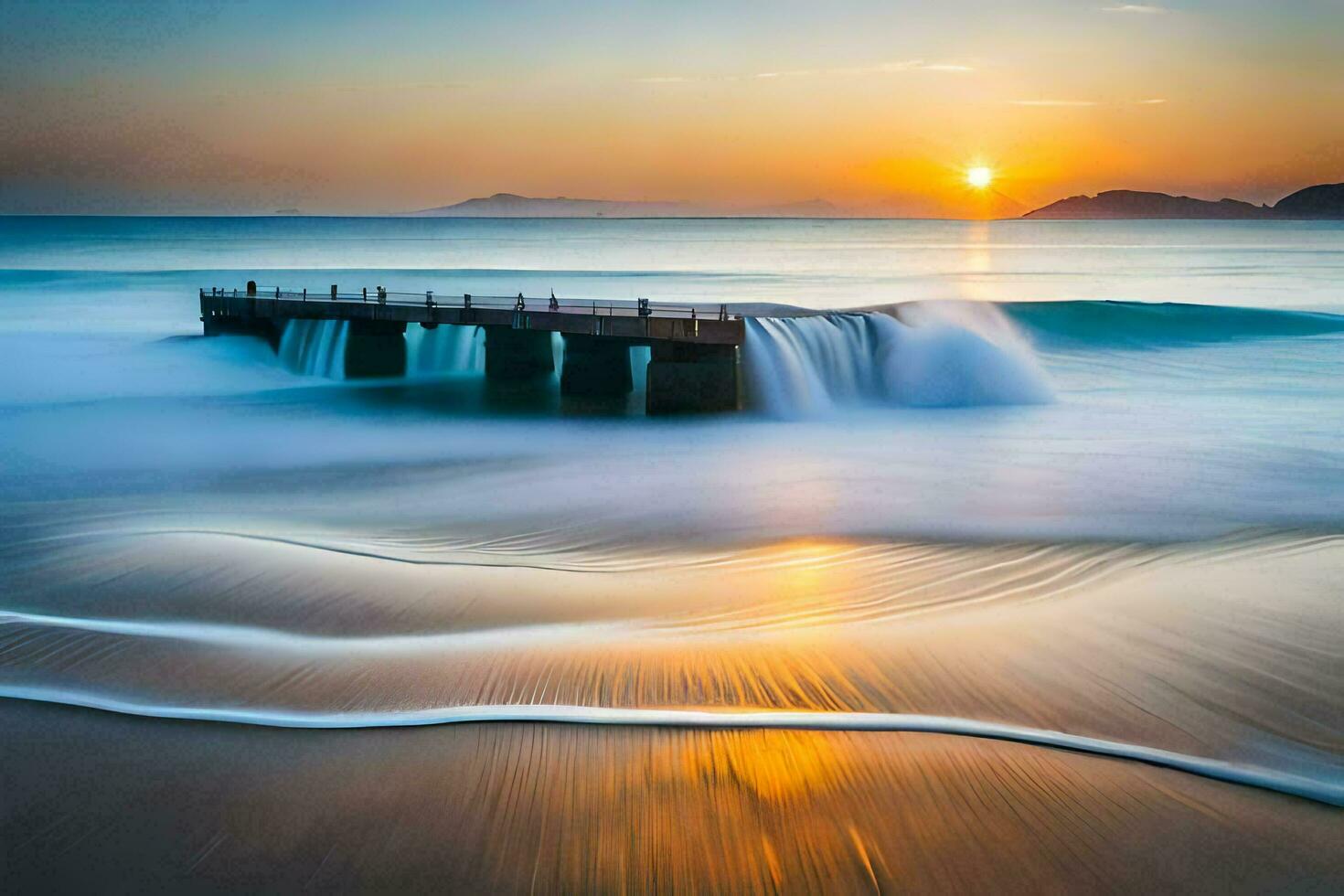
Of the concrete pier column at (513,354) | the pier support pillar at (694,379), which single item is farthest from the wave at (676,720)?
the concrete pier column at (513,354)

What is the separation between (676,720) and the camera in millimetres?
5828

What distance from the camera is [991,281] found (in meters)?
54.3

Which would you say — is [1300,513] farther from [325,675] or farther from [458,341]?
[458,341]

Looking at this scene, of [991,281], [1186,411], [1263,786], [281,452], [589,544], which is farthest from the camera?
[991,281]

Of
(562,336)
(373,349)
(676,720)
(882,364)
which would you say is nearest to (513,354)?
(562,336)

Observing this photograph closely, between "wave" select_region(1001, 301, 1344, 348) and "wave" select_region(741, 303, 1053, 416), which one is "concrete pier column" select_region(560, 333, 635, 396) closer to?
"wave" select_region(741, 303, 1053, 416)

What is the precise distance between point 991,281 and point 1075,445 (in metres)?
39.8

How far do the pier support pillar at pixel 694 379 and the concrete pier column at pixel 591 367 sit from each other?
3.30m

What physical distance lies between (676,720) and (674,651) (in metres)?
1.06

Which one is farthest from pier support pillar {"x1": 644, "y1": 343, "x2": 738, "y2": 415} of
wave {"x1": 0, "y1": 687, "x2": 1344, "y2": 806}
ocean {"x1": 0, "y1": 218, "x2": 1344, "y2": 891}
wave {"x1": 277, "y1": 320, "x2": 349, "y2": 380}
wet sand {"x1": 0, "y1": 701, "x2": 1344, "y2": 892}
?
wet sand {"x1": 0, "y1": 701, "x2": 1344, "y2": 892}

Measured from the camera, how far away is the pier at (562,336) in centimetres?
1939

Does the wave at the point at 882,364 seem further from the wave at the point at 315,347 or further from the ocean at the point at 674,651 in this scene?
the wave at the point at 315,347

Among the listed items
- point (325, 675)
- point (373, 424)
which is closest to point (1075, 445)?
point (373, 424)

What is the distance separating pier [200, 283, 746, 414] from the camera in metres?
19.4
